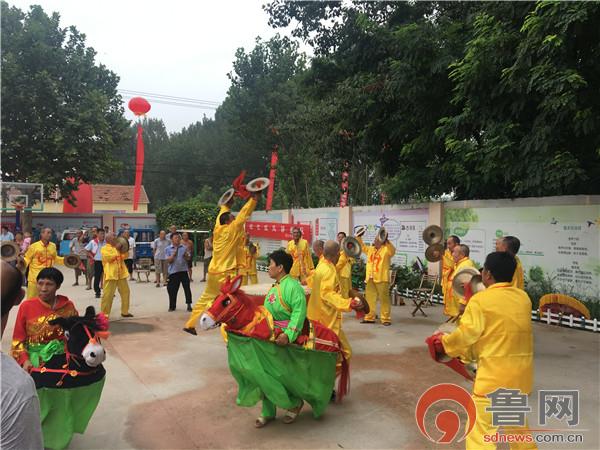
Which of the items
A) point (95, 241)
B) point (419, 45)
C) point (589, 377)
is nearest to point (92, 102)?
point (95, 241)

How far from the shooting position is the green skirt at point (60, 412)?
3.70m

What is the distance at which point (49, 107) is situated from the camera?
22438 mm

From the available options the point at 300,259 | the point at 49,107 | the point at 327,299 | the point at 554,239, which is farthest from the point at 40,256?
the point at 49,107

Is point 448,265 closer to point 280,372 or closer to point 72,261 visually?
point 280,372

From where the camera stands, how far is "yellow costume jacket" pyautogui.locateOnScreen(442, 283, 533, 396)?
2.98 meters

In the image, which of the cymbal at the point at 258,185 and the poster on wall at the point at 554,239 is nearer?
the cymbal at the point at 258,185

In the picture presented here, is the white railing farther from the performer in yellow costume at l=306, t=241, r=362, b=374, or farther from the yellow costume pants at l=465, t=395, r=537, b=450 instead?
the yellow costume pants at l=465, t=395, r=537, b=450

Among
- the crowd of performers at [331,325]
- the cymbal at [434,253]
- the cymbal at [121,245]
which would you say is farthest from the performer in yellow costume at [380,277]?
the cymbal at [121,245]

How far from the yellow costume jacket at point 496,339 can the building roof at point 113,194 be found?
4256 cm

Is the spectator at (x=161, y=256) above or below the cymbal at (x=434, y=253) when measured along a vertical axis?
below

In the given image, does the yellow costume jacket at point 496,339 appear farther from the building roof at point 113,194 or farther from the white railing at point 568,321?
the building roof at point 113,194

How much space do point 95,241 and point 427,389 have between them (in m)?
9.13

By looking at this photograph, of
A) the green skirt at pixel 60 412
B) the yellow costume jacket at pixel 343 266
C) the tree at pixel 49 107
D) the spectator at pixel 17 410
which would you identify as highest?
the tree at pixel 49 107

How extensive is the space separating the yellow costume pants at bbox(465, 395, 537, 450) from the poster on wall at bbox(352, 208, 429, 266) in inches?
389
